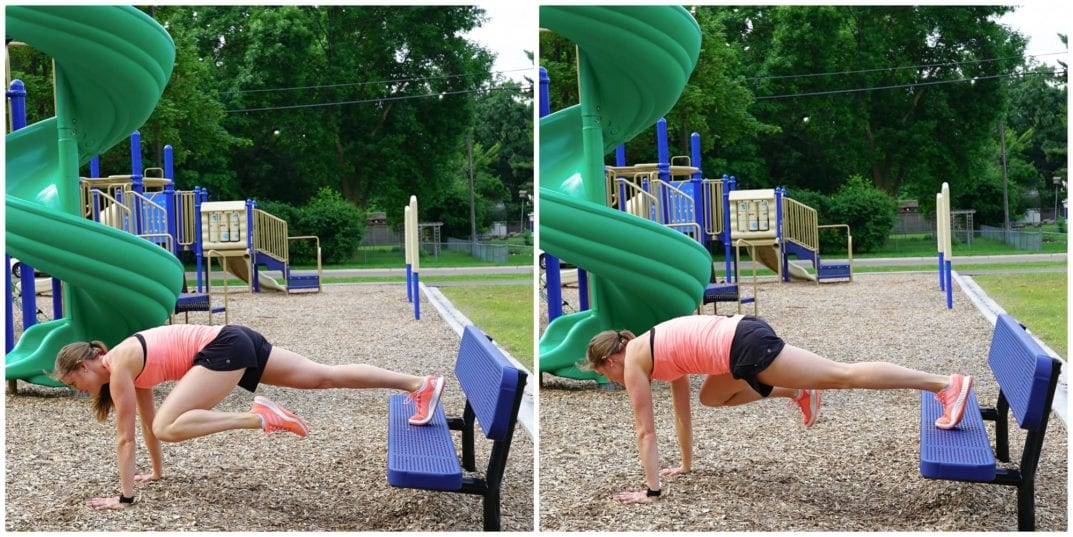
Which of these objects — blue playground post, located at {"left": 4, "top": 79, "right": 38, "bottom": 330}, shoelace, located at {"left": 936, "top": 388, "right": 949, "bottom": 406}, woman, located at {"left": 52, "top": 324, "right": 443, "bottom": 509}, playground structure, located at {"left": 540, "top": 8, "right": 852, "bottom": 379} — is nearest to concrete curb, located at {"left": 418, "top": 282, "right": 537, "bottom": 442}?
playground structure, located at {"left": 540, "top": 8, "right": 852, "bottom": 379}

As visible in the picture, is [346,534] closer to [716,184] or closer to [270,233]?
[716,184]

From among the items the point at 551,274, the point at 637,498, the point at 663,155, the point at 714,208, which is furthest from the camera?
the point at 714,208

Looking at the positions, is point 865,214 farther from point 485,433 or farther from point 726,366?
point 485,433

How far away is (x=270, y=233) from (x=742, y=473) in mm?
14349

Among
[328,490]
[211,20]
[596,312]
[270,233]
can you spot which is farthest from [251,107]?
[328,490]

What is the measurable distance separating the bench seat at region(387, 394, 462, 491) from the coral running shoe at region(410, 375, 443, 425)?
0.03 m

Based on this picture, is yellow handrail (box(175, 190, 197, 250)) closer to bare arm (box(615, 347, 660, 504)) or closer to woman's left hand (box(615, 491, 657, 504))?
woman's left hand (box(615, 491, 657, 504))

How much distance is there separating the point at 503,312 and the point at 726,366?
9.65 meters

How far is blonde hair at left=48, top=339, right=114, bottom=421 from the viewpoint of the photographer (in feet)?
12.8

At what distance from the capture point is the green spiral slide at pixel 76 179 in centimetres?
614

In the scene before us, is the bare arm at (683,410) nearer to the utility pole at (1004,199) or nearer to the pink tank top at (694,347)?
the pink tank top at (694,347)

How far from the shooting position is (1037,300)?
41.3 ft

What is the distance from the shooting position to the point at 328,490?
4.50 meters

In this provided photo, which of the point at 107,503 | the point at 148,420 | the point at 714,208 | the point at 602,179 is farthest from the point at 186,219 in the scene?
the point at 107,503
